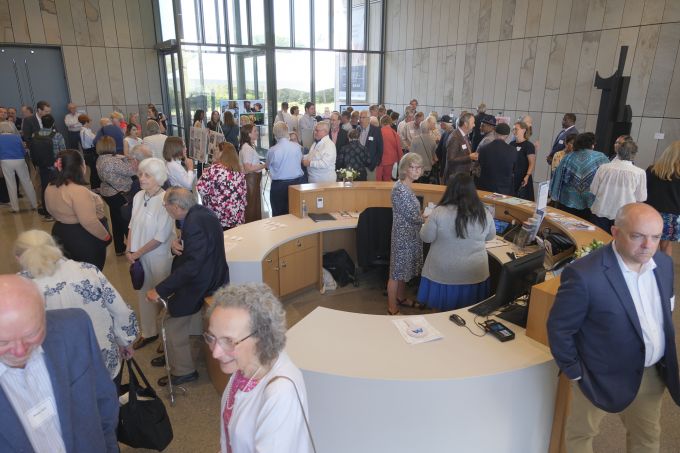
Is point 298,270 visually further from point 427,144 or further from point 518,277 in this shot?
point 427,144

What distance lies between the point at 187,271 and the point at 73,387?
4.77 ft

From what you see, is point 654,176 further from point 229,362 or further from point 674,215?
point 229,362

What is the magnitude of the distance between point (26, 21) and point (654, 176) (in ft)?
44.6

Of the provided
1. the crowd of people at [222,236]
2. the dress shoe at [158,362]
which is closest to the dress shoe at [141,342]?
the crowd of people at [222,236]

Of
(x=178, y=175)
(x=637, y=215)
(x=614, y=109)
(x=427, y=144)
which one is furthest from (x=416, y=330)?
(x=614, y=109)

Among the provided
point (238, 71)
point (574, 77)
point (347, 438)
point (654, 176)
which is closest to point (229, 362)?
point (347, 438)

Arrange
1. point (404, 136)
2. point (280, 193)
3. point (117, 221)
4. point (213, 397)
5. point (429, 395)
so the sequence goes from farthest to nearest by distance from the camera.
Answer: point (404, 136)
point (280, 193)
point (117, 221)
point (213, 397)
point (429, 395)

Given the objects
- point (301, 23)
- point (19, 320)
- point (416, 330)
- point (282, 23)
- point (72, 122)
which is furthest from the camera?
point (301, 23)

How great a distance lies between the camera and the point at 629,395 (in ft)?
7.08

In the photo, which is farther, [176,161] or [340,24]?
[340,24]

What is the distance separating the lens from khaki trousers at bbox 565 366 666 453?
2.28 m

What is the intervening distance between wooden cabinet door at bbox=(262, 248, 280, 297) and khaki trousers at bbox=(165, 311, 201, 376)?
1.15 metres

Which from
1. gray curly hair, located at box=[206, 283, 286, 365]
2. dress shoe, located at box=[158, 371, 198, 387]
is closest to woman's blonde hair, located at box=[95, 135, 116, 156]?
dress shoe, located at box=[158, 371, 198, 387]

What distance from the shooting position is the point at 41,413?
1.63 meters
